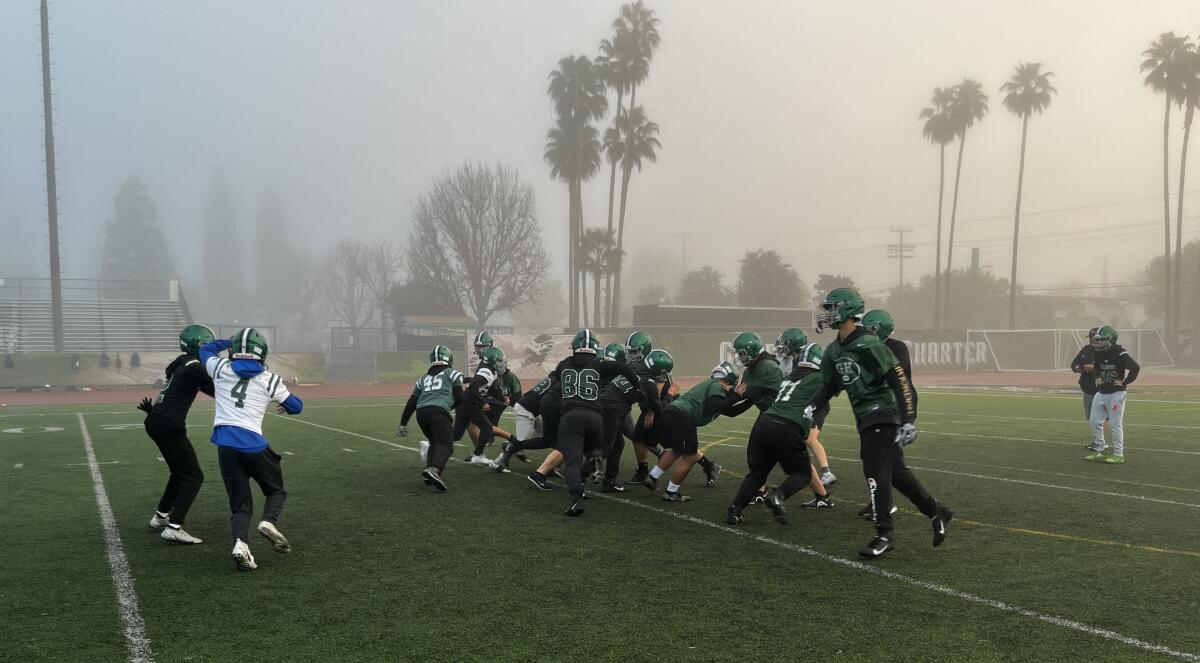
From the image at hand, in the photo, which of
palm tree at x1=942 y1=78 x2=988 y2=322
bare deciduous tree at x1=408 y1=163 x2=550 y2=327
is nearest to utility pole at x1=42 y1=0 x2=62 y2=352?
bare deciduous tree at x1=408 y1=163 x2=550 y2=327

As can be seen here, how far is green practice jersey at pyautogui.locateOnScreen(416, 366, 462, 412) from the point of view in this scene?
33.3ft

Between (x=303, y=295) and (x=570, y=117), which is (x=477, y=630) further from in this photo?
(x=303, y=295)

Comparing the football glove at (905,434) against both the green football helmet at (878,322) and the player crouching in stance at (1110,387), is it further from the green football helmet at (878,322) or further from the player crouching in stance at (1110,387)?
the player crouching in stance at (1110,387)

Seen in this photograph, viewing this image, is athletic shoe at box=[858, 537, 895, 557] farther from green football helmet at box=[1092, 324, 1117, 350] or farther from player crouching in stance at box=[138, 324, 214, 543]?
green football helmet at box=[1092, 324, 1117, 350]

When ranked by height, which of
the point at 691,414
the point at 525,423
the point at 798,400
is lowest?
the point at 525,423

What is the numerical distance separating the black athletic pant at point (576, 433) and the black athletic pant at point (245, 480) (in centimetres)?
306

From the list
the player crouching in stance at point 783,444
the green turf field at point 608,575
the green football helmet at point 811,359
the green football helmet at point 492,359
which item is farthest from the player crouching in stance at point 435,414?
the green football helmet at point 811,359

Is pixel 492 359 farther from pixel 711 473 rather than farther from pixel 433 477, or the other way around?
pixel 711 473

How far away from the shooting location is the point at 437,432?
10.0 metres

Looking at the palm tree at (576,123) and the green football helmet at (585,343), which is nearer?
the green football helmet at (585,343)

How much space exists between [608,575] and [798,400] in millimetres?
A: 2801

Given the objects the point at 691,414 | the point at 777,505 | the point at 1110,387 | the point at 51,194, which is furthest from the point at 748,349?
the point at 51,194

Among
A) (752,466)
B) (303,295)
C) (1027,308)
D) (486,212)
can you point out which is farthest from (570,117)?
(303,295)

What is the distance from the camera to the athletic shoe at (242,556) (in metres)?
6.45
